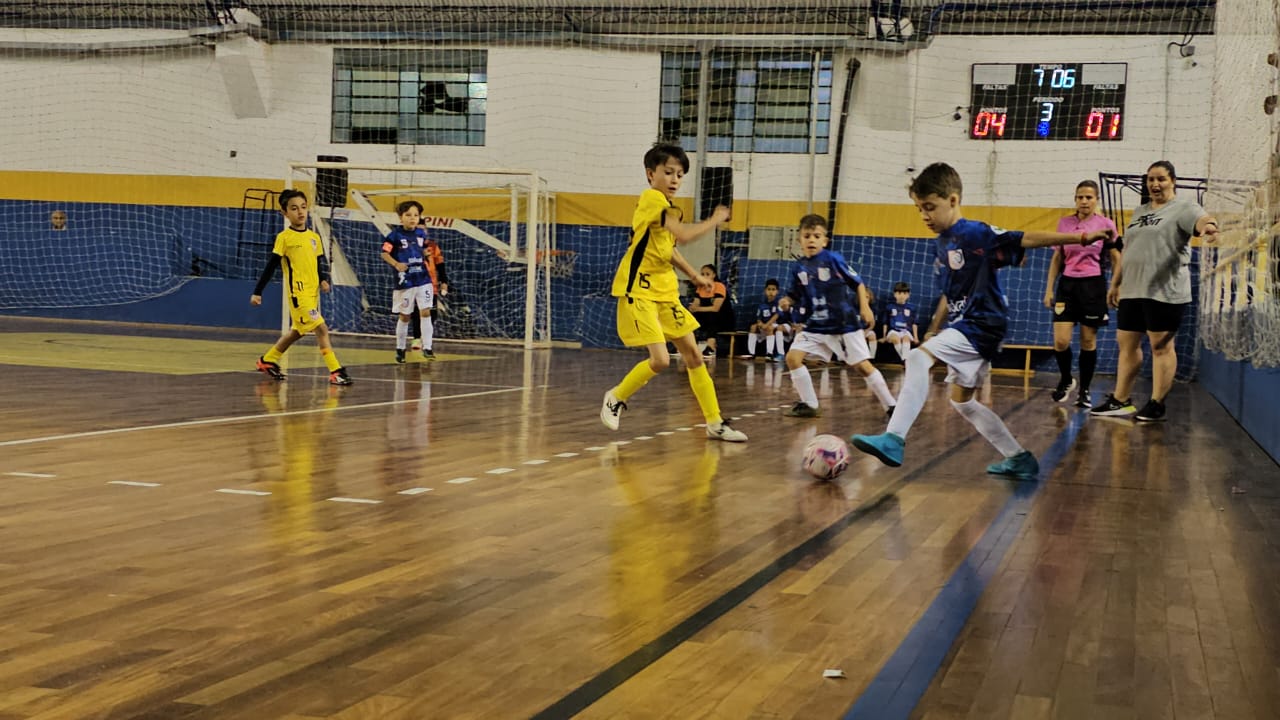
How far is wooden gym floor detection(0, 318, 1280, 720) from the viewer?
102 inches

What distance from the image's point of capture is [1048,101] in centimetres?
1855

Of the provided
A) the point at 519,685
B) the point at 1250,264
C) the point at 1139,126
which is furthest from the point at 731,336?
the point at 519,685

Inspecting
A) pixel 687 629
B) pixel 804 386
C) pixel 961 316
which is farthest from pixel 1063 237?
pixel 804 386

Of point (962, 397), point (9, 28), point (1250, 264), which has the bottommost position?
point (962, 397)

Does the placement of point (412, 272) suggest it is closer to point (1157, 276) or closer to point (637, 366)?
point (637, 366)

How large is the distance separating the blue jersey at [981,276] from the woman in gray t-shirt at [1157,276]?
122 inches

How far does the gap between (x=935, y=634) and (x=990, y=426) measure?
335 cm

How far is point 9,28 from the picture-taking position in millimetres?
22312

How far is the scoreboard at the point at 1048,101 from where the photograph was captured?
18.3 metres

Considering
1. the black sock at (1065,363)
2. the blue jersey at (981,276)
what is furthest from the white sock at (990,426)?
the black sock at (1065,363)

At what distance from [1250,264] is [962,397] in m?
3.28

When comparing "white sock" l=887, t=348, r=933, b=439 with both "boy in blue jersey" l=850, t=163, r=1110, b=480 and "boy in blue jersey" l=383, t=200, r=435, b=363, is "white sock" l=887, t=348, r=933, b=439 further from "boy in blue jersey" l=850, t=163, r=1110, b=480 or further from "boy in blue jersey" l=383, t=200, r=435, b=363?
"boy in blue jersey" l=383, t=200, r=435, b=363

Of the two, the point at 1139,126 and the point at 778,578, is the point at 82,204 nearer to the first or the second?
the point at 1139,126

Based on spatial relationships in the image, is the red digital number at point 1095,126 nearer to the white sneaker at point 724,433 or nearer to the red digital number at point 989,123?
the red digital number at point 989,123
